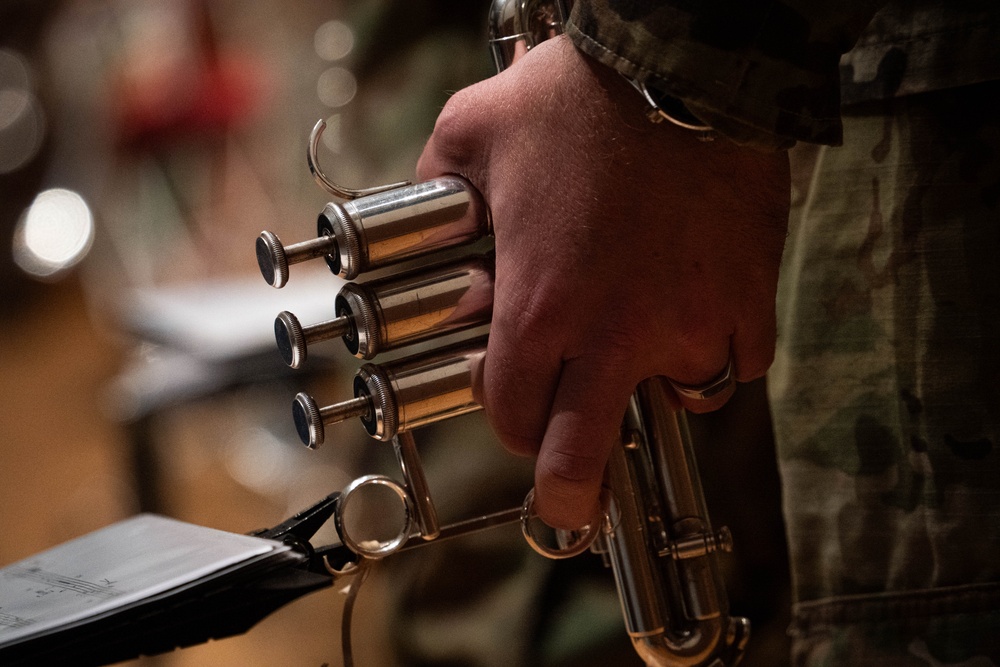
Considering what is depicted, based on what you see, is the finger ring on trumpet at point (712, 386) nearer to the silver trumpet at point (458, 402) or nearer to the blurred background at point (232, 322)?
the silver trumpet at point (458, 402)

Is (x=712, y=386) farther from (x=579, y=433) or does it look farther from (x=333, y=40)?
(x=333, y=40)

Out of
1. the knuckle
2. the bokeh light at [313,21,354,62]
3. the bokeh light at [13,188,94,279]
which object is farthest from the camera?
the bokeh light at [13,188,94,279]

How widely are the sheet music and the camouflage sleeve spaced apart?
0.31 meters

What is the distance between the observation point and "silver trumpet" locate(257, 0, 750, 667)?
24.1 inches

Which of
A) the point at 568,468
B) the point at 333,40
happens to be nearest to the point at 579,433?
the point at 568,468

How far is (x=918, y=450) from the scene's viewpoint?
709mm

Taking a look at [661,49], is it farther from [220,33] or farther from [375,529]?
[220,33]

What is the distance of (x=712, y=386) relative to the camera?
1.99 ft

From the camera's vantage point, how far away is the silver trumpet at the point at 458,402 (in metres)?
0.61

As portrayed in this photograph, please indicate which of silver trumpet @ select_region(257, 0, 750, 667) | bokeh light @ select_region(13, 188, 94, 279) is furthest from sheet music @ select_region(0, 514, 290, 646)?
bokeh light @ select_region(13, 188, 94, 279)

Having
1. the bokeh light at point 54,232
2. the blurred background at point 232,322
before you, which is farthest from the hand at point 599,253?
the bokeh light at point 54,232

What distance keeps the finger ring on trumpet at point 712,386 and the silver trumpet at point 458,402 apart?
0.03 m

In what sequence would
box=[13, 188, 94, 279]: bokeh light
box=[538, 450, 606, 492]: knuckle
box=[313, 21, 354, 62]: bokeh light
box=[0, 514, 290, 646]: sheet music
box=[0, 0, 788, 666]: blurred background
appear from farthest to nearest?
1. box=[13, 188, 94, 279]: bokeh light
2. box=[313, 21, 354, 62]: bokeh light
3. box=[0, 0, 788, 666]: blurred background
4. box=[538, 450, 606, 492]: knuckle
5. box=[0, 514, 290, 646]: sheet music

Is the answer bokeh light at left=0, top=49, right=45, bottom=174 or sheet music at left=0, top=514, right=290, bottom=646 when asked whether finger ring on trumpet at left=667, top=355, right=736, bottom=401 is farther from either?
bokeh light at left=0, top=49, right=45, bottom=174
